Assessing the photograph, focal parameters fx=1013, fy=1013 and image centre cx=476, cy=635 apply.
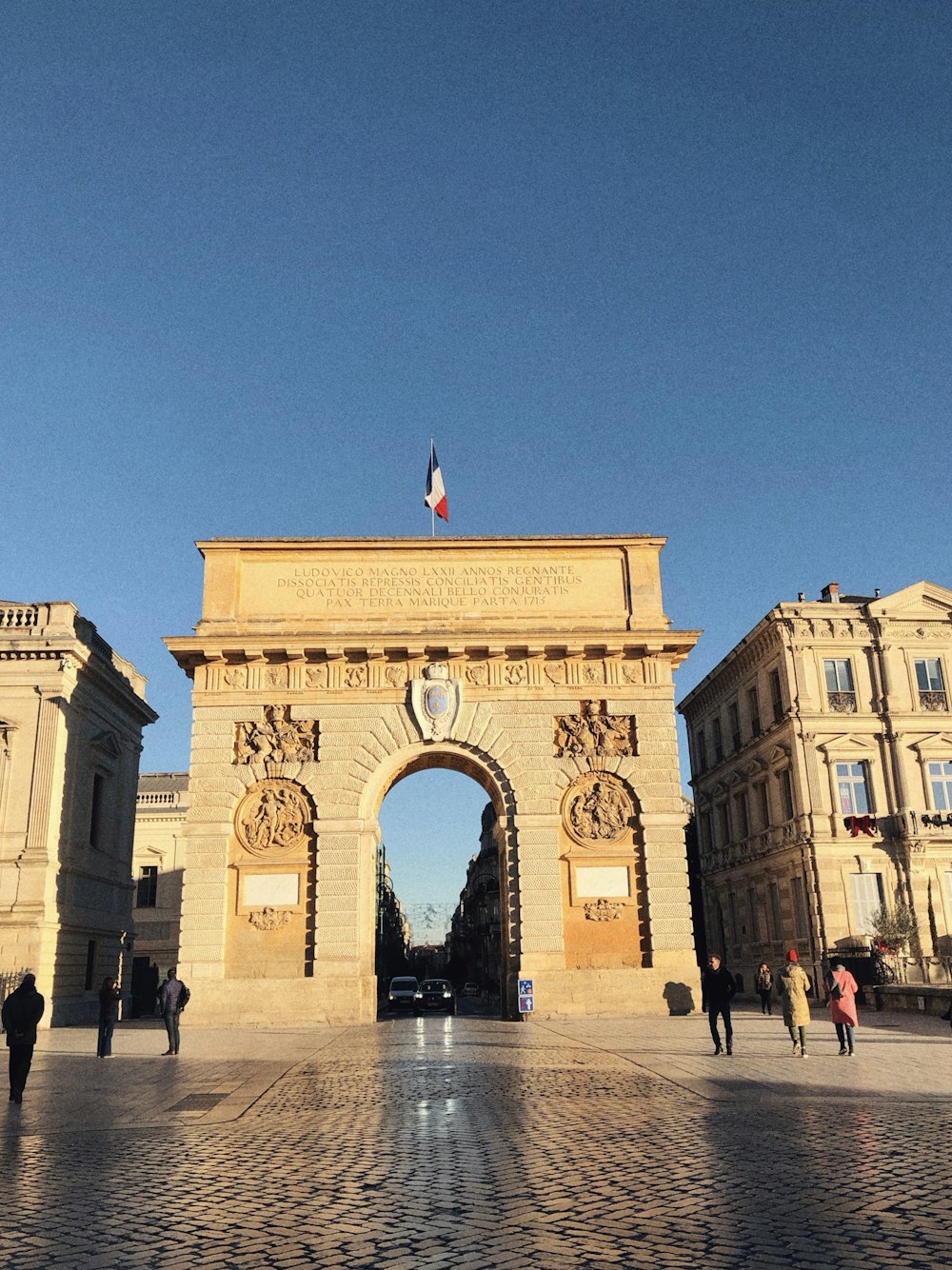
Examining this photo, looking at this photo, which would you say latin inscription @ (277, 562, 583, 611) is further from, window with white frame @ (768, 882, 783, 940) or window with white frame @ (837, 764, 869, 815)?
window with white frame @ (768, 882, 783, 940)

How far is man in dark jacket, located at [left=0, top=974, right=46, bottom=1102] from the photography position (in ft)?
38.7

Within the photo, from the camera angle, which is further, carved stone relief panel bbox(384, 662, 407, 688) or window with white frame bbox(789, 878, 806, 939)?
window with white frame bbox(789, 878, 806, 939)

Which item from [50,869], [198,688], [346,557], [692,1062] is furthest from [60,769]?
[692,1062]

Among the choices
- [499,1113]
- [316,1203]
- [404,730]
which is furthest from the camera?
[404,730]

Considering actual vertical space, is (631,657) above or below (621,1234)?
above

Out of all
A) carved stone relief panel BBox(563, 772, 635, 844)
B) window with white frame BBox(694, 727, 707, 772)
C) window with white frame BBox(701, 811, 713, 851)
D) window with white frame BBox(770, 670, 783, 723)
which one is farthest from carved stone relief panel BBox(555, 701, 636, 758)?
window with white frame BBox(701, 811, 713, 851)

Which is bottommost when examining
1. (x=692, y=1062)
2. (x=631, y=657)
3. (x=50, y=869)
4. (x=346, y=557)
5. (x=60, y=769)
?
(x=692, y=1062)

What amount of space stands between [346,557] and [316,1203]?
21.6 m

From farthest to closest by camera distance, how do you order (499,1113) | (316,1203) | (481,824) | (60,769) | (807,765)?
(481,824)
(807,765)
(60,769)
(499,1113)
(316,1203)

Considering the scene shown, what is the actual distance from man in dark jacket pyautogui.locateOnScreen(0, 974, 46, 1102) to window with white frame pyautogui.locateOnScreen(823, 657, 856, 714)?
27226 mm

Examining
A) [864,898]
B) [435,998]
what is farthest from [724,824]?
[435,998]

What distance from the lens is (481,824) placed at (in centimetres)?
9138

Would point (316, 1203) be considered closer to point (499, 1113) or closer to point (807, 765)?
point (499, 1113)

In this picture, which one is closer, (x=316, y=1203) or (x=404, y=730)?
(x=316, y=1203)
